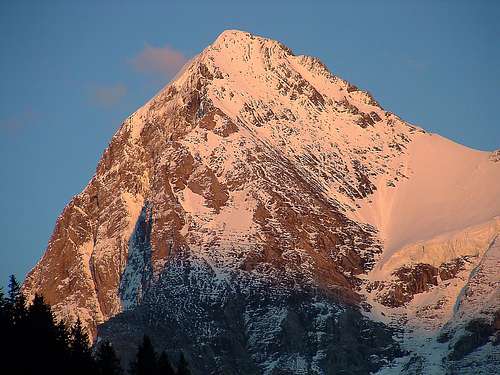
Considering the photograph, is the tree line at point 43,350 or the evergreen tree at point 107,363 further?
the evergreen tree at point 107,363

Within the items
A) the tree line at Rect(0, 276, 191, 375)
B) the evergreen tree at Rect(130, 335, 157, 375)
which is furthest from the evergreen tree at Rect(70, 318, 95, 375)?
the evergreen tree at Rect(130, 335, 157, 375)

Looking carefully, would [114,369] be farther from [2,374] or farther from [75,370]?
[2,374]

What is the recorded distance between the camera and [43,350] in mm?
146625

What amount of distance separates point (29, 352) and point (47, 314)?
732cm

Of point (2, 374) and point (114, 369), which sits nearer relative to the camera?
point (2, 374)

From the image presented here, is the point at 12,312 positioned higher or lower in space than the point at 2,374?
higher

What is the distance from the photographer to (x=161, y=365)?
154 m

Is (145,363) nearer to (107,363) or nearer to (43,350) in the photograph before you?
(107,363)

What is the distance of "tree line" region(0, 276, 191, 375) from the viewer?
14388 centimetres

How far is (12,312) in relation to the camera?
6038 inches

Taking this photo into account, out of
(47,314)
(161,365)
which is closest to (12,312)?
(47,314)

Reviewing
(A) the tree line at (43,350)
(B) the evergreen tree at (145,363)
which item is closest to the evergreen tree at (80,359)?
(A) the tree line at (43,350)

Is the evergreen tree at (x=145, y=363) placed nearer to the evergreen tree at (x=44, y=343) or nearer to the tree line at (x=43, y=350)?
the tree line at (x=43, y=350)

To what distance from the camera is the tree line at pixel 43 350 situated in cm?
14388
